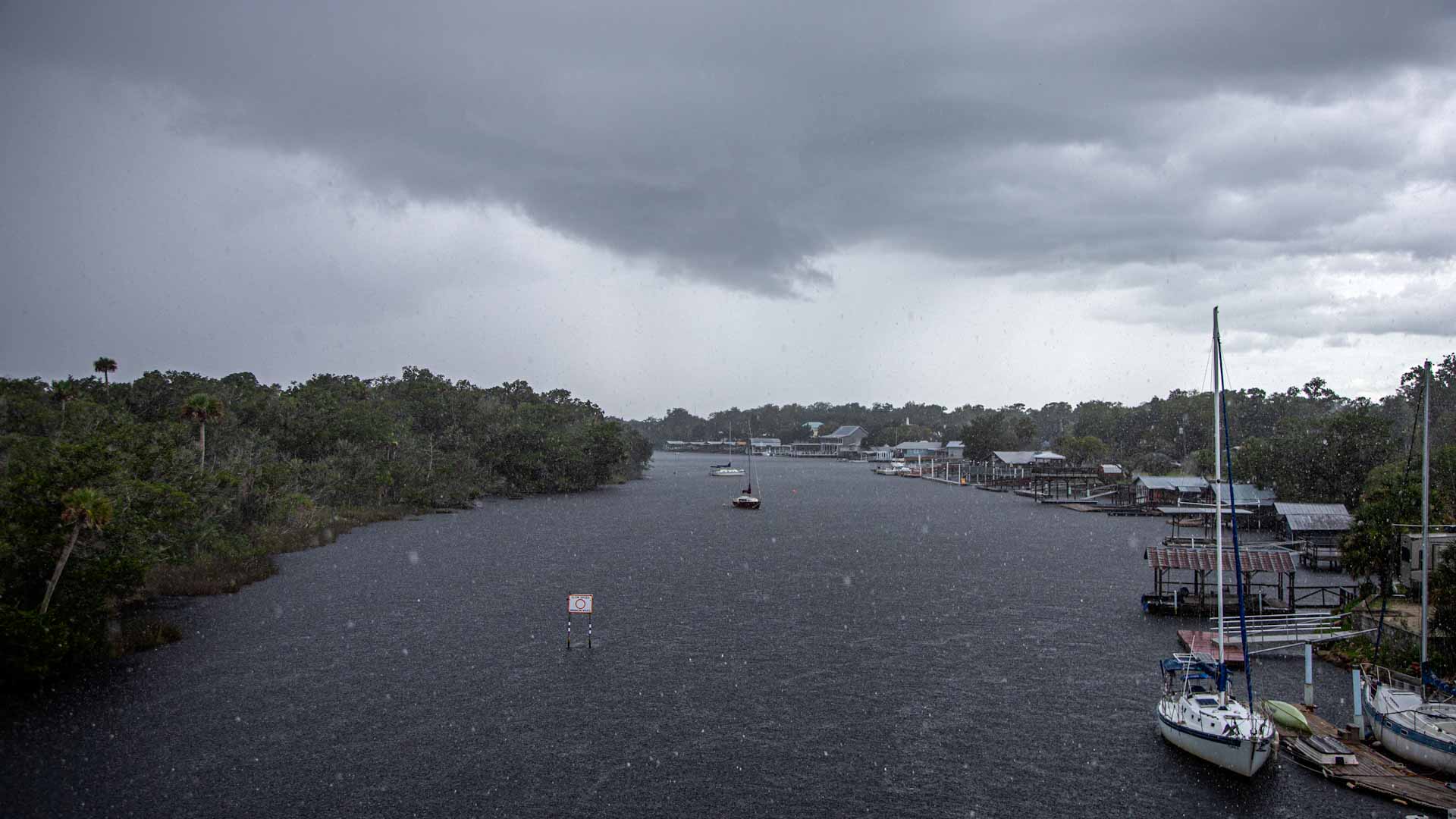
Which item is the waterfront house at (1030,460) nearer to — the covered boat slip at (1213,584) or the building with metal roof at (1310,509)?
the building with metal roof at (1310,509)

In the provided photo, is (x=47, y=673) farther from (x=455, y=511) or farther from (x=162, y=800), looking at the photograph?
(x=455, y=511)

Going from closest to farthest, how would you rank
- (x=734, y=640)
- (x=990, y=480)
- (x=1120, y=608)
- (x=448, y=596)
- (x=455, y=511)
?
1. (x=734, y=640)
2. (x=1120, y=608)
3. (x=448, y=596)
4. (x=455, y=511)
5. (x=990, y=480)

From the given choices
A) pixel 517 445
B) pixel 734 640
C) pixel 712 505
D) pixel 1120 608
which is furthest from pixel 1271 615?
pixel 517 445

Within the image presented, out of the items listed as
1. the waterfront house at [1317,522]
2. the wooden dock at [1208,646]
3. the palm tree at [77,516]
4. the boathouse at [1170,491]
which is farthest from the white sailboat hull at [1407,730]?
the boathouse at [1170,491]

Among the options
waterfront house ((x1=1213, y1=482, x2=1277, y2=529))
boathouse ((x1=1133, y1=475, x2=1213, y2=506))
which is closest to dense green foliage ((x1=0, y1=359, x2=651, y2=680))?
boathouse ((x1=1133, y1=475, x2=1213, y2=506))

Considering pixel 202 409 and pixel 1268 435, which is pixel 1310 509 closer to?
pixel 202 409

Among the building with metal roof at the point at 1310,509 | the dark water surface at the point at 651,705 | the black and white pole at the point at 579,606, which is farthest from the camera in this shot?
the building with metal roof at the point at 1310,509

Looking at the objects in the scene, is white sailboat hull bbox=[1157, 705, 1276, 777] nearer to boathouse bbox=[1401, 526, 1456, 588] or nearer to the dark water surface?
the dark water surface
